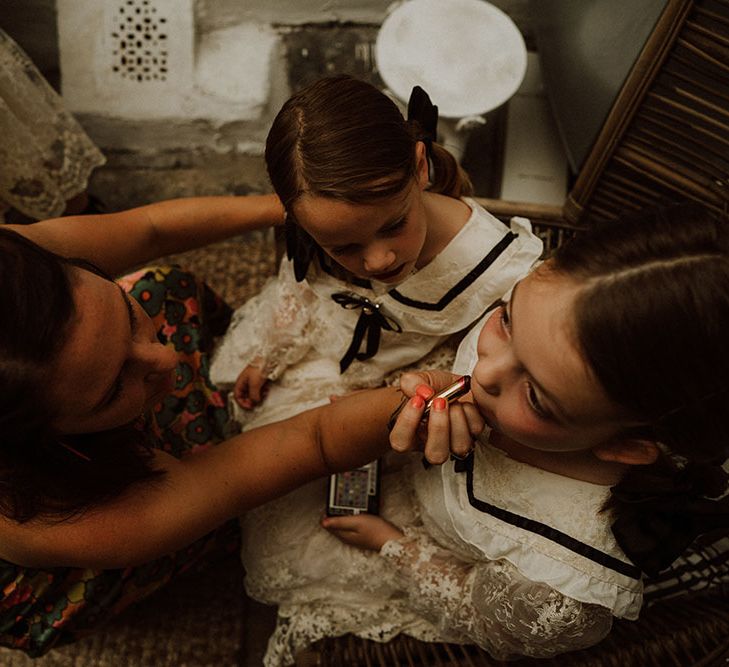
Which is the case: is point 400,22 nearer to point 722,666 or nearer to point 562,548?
point 562,548

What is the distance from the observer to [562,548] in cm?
84

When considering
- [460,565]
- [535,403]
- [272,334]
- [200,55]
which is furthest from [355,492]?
[200,55]

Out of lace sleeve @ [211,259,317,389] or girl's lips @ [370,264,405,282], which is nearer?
girl's lips @ [370,264,405,282]

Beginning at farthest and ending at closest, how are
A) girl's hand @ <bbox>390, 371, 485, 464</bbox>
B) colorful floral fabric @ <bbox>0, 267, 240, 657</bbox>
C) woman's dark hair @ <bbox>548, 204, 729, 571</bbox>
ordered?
colorful floral fabric @ <bbox>0, 267, 240, 657</bbox>
girl's hand @ <bbox>390, 371, 485, 464</bbox>
woman's dark hair @ <bbox>548, 204, 729, 571</bbox>

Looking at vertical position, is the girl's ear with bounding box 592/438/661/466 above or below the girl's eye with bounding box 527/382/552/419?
→ below

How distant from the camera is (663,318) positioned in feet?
2.09

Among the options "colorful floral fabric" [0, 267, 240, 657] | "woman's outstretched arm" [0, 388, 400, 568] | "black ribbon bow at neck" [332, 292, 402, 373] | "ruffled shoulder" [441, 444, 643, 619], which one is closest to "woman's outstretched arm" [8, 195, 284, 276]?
"colorful floral fabric" [0, 267, 240, 657]

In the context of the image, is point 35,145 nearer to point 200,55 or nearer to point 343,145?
point 200,55

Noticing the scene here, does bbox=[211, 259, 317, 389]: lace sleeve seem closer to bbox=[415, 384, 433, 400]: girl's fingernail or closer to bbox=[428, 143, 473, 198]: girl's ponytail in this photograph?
bbox=[428, 143, 473, 198]: girl's ponytail

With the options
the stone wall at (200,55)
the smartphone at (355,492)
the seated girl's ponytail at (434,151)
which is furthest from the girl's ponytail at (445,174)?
the stone wall at (200,55)

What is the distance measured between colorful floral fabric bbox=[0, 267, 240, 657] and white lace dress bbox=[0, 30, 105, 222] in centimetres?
48

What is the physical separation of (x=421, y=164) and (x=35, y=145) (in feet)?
3.37

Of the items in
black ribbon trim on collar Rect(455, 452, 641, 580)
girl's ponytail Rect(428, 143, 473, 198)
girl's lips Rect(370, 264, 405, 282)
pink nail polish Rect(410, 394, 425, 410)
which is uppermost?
girl's ponytail Rect(428, 143, 473, 198)

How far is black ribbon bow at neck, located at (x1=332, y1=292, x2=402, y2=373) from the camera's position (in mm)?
1070
